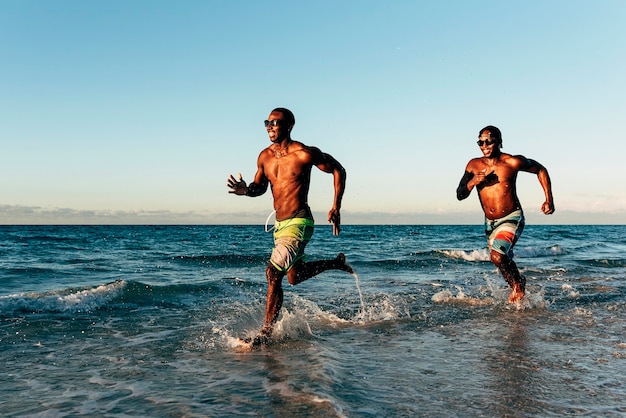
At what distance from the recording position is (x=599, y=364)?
4453 mm

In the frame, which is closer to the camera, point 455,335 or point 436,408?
point 436,408

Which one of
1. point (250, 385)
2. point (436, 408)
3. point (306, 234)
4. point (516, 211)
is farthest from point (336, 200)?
point (516, 211)

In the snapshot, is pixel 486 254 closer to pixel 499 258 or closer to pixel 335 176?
pixel 499 258

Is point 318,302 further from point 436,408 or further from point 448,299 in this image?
point 436,408

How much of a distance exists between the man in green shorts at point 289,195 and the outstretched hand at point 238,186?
0.04ft

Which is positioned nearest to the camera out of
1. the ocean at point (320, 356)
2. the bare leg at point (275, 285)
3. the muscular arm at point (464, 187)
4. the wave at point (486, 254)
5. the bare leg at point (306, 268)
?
the ocean at point (320, 356)

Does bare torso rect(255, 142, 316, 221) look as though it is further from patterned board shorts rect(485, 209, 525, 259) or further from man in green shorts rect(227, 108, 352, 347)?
patterned board shorts rect(485, 209, 525, 259)

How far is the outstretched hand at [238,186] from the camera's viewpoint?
585 cm

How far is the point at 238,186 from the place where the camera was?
5859mm

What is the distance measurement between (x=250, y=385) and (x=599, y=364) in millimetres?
2862

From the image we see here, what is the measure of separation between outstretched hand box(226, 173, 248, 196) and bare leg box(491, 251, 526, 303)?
3.78 m

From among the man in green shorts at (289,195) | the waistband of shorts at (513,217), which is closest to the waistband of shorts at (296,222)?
the man in green shorts at (289,195)

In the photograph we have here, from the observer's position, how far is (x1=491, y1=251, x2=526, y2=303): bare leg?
7.57 meters

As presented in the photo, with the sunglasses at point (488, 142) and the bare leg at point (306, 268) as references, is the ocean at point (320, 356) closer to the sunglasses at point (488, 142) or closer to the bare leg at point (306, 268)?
the bare leg at point (306, 268)
